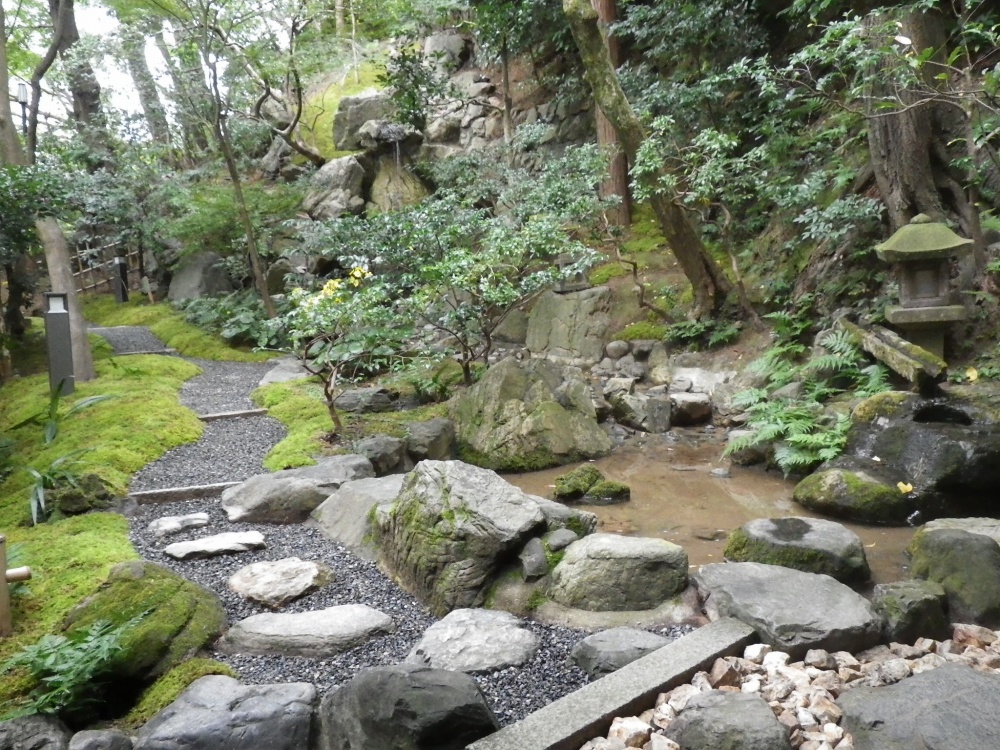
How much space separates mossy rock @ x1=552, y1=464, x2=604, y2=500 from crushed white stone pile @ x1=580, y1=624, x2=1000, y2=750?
3222 millimetres

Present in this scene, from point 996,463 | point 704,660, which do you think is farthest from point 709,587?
point 996,463

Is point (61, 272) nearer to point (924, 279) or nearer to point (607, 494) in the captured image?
point (607, 494)

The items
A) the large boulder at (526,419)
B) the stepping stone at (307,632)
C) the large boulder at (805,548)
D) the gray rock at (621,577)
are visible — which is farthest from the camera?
the large boulder at (526,419)

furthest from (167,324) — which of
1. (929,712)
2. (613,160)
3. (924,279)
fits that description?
(929,712)

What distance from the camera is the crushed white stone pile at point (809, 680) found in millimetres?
2848

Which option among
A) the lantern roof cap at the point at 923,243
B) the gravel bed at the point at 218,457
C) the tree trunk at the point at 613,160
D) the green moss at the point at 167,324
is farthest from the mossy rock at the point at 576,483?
the green moss at the point at 167,324

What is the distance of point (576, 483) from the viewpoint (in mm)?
6676

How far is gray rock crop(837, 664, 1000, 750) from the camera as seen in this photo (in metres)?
2.48

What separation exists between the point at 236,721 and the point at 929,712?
279cm

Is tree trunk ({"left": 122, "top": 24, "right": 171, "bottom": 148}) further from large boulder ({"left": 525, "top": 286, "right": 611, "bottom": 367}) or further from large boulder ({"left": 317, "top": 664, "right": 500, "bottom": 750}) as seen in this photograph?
large boulder ({"left": 317, "top": 664, "right": 500, "bottom": 750})

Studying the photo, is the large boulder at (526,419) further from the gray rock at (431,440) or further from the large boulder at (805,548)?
the large boulder at (805,548)

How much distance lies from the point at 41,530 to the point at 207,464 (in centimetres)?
211

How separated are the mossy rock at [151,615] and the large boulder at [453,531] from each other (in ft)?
3.97

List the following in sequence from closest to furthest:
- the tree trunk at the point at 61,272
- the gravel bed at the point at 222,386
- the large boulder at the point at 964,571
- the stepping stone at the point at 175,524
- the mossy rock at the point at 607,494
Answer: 1. the large boulder at the point at 964,571
2. the stepping stone at the point at 175,524
3. the mossy rock at the point at 607,494
4. the gravel bed at the point at 222,386
5. the tree trunk at the point at 61,272
